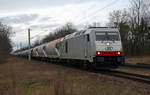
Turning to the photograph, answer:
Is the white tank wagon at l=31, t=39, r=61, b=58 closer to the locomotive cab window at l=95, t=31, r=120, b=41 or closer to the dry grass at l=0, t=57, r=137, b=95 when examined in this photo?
the locomotive cab window at l=95, t=31, r=120, b=41

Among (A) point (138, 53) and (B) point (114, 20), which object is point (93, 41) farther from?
(B) point (114, 20)

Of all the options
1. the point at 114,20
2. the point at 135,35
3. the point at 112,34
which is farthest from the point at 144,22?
the point at 112,34

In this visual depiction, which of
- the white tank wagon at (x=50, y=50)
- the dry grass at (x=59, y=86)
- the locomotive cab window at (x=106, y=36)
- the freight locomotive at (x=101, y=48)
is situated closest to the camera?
the dry grass at (x=59, y=86)

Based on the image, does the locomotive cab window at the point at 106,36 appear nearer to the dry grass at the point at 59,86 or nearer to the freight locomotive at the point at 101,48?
the freight locomotive at the point at 101,48

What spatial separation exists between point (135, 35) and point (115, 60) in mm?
29013

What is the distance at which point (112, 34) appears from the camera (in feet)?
59.4

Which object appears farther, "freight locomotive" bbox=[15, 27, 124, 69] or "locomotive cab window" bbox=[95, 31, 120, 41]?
"locomotive cab window" bbox=[95, 31, 120, 41]

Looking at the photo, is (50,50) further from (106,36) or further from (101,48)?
(101,48)

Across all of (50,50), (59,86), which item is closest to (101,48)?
(59,86)

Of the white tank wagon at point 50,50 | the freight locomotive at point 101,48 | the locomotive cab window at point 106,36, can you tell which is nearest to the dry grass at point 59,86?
the freight locomotive at point 101,48

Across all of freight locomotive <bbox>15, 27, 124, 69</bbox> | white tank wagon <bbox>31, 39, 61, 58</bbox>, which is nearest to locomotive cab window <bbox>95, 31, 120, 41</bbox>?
freight locomotive <bbox>15, 27, 124, 69</bbox>

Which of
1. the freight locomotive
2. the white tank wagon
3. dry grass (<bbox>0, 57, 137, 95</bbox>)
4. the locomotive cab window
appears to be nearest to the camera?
dry grass (<bbox>0, 57, 137, 95</bbox>)

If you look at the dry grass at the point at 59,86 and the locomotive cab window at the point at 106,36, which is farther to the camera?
the locomotive cab window at the point at 106,36

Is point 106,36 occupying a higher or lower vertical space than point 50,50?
higher
